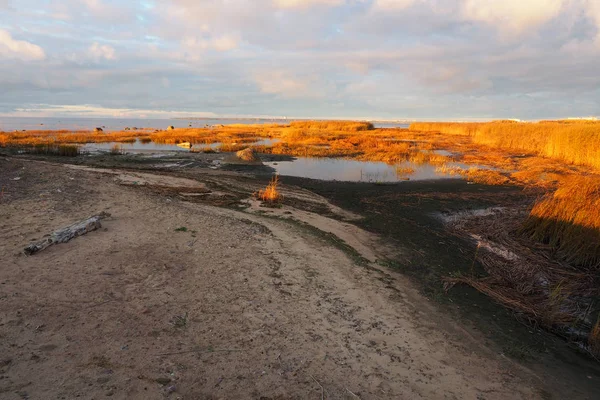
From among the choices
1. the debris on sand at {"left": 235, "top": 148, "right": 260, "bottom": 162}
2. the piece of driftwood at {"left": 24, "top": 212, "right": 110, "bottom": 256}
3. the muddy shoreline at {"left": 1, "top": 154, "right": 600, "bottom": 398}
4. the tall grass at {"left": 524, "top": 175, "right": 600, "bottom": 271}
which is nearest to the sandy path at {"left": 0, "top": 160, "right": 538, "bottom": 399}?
the piece of driftwood at {"left": 24, "top": 212, "right": 110, "bottom": 256}

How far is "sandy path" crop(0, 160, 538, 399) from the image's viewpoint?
380cm

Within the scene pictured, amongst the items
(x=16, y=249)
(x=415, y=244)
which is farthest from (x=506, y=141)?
(x=16, y=249)

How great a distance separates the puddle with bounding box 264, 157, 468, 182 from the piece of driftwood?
46.3 ft

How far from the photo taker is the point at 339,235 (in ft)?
31.6

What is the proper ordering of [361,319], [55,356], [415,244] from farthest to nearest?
1. [415,244]
2. [361,319]
3. [55,356]

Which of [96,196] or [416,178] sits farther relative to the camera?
[416,178]

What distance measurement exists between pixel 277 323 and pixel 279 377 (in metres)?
1.10

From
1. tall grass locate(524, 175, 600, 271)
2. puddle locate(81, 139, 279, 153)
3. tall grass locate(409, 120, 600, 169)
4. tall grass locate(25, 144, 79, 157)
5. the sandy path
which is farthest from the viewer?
puddle locate(81, 139, 279, 153)

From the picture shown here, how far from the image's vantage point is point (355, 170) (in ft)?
78.7

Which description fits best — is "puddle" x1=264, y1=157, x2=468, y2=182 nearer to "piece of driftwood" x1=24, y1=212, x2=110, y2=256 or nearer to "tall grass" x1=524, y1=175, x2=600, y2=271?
"tall grass" x1=524, y1=175, x2=600, y2=271

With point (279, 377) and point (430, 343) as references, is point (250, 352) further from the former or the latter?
point (430, 343)

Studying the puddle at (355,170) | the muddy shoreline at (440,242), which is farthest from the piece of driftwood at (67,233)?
the puddle at (355,170)

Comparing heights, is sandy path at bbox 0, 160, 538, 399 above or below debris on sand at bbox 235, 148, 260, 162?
below

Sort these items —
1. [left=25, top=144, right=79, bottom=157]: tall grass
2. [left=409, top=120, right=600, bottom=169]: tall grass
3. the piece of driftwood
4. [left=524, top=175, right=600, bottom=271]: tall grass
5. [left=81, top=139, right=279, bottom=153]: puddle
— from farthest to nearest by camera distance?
[left=81, top=139, right=279, bottom=153]: puddle → [left=25, top=144, right=79, bottom=157]: tall grass → [left=409, top=120, right=600, bottom=169]: tall grass → [left=524, top=175, right=600, bottom=271]: tall grass → the piece of driftwood
